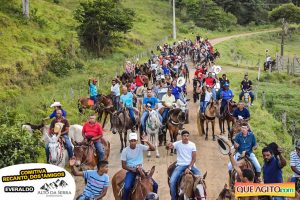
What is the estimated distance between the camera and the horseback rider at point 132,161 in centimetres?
919

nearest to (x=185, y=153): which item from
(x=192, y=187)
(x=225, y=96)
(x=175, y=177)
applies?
(x=175, y=177)

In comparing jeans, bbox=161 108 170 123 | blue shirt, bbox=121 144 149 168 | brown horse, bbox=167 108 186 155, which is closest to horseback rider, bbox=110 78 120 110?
jeans, bbox=161 108 170 123

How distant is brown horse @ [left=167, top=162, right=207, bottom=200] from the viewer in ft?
28.5

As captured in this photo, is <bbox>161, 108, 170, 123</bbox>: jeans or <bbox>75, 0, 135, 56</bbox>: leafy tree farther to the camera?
<bbox>75, 0, 135, 56</bbox>: leafy tree

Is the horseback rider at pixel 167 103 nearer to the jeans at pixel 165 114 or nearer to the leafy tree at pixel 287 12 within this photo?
the jeans at pixel 165 114

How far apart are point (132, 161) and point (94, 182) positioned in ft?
4.59

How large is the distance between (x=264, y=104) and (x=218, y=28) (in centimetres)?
4477

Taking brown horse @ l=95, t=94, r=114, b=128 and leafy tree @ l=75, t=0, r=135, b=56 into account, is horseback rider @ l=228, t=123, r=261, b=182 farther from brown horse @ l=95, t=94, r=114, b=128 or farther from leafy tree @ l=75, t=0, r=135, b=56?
leafy tree @ l=75, t=0, r=135, b=56

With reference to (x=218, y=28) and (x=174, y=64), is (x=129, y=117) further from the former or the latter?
(x=218, y=28)

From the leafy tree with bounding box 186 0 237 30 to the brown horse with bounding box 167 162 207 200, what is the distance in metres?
61.9

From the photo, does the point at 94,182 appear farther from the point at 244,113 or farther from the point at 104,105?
the point at 104,105

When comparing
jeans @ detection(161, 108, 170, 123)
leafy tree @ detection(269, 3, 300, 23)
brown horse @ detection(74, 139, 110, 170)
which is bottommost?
brown horse @ detection(74, 139, 110, 170)

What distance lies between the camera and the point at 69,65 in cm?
2995

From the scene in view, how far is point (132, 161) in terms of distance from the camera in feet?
31.4
